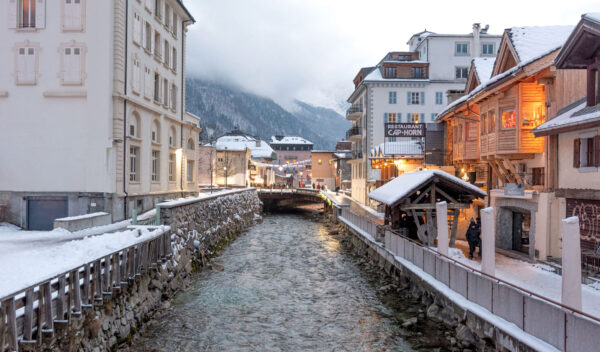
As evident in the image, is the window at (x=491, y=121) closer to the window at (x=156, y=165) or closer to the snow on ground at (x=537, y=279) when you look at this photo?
the snow on ground at (x=537, y=279)

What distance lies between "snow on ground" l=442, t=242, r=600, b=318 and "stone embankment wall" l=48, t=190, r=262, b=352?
1217 cm

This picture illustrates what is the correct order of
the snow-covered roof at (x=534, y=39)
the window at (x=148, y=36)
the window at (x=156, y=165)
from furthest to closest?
the window at (x=156, y=165)
the window at (x=148, y=36)
the snow-covered roof at (x=534, y=39)

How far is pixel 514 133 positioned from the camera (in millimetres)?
20312

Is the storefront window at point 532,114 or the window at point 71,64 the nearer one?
the storefront window at point 532,114

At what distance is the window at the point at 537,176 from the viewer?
1974 centimetres

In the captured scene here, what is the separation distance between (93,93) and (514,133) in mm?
22709

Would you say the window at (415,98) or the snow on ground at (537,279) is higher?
the window at (415,98)

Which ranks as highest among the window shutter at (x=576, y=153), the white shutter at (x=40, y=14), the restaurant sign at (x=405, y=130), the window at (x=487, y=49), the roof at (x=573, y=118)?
the window at (x=487, y=49)

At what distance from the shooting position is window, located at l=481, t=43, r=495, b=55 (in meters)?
52.6

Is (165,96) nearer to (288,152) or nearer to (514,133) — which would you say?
(514,133)

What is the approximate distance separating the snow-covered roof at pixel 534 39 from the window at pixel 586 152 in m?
4.84

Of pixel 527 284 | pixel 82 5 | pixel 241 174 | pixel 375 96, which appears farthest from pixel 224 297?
pixel 241 174

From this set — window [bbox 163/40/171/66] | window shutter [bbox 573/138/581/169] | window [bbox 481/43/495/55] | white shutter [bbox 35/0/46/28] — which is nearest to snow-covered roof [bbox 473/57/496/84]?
window shutter [bbox 573/138/581/169]

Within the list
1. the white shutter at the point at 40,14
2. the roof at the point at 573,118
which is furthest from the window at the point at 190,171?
the roof at the point at 573,118
